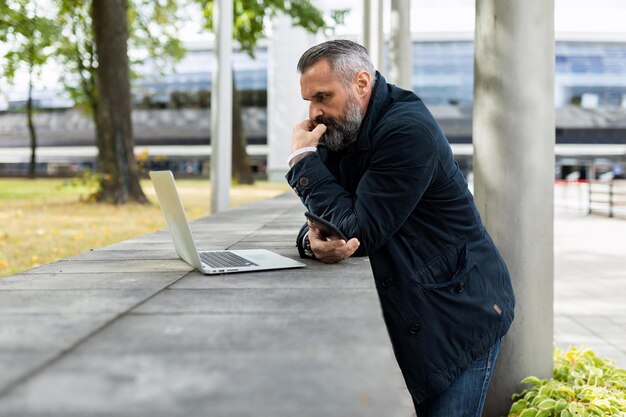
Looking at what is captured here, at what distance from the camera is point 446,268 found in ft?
9.05

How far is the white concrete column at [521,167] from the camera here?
12.8 feet

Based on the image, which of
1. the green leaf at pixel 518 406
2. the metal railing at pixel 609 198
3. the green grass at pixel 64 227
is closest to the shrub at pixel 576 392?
the green leaf at pixel 518 406

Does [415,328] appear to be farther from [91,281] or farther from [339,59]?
[91,281]

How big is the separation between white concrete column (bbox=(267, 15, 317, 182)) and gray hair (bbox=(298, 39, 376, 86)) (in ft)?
123

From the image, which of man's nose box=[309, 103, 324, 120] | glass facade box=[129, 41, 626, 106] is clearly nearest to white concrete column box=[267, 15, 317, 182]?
glass facade box=[129, 41, 626, 106]

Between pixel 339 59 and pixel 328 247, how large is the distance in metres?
0.74

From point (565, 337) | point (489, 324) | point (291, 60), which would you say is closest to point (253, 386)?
point (489, 324)

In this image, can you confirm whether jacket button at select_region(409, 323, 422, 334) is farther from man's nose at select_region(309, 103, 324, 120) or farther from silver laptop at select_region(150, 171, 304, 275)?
man's nose at select_region(309, 103, 324, 120)

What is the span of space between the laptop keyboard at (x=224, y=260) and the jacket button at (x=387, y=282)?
21.3 inches

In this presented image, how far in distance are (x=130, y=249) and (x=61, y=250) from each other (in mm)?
5249

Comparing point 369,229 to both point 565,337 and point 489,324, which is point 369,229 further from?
point 565,337

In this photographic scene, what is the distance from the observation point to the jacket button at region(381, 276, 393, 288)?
2.75 m

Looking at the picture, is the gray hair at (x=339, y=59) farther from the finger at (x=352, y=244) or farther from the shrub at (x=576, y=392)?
the shrub at (x=576, y=392)

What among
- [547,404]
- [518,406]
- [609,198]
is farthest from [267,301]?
[609,198]
